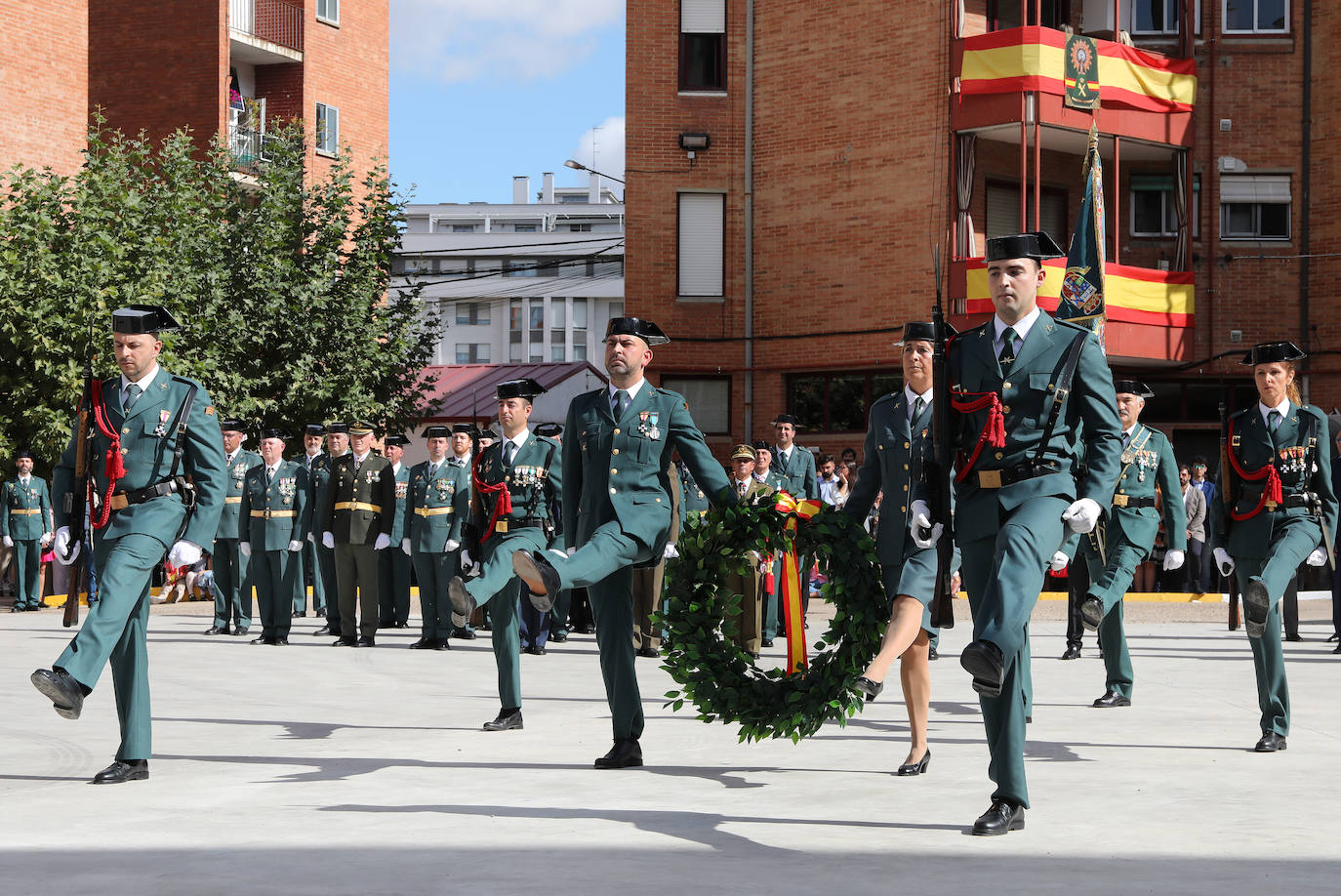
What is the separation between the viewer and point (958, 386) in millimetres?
7098

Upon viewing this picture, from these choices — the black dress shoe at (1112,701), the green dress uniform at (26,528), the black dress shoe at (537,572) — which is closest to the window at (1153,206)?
the green dress uniform at (26,528)

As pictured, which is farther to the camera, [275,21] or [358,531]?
A: [275,21]

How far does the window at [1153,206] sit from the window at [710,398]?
823 centimetres

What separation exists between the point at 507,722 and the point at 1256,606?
4357mm

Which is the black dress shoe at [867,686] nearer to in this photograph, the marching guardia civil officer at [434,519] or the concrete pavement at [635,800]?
the concrete pavement at [635,800]

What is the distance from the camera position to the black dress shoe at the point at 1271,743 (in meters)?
9.30

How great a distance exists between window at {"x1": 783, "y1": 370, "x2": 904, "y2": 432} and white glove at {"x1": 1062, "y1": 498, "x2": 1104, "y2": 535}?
2479 cm

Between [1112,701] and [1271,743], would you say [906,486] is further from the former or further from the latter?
[1112,701]

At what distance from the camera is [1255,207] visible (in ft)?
103

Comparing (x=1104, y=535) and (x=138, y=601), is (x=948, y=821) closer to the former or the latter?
(x=138, y=601)

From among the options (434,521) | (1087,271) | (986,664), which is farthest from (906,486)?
(1087,271)

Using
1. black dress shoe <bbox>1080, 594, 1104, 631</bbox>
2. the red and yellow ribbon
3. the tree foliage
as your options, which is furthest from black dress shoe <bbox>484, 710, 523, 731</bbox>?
the tree foliage

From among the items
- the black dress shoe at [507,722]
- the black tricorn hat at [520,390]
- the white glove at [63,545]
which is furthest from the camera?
the black tricorn hat at [520,390]

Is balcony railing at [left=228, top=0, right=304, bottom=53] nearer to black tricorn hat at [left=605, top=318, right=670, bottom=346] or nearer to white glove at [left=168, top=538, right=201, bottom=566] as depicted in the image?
black tricorn hat at [left=605, top=318, right=670, bottom=346]
